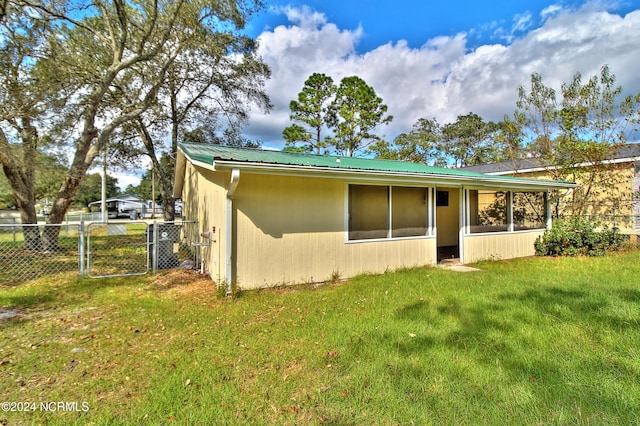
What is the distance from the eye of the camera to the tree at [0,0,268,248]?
7992mm

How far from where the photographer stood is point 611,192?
11.8 meters

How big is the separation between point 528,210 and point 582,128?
4245 millimetres

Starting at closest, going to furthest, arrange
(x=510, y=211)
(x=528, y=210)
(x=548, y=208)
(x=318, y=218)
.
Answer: (x=318, y=218), (x=510, y=211), (x=548, y=208), (x=528, y=210)

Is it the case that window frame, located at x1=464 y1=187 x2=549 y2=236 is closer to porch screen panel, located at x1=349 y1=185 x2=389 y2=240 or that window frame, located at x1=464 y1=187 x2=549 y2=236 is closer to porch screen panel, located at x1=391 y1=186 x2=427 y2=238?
porch screen panel, located at x1=391 y1=186 x2=427 y2=238

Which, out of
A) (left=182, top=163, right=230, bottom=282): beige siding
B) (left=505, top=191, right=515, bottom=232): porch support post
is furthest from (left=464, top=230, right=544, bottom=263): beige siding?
(left=182, top=163, right=230, bottom=282): beige siding

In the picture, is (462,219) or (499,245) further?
(499,245)

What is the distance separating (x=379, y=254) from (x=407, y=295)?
5.75ft

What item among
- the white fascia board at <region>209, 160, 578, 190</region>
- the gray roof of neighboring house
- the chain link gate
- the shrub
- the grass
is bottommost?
the grass

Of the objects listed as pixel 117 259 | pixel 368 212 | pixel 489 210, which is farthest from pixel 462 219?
pixel 117 259

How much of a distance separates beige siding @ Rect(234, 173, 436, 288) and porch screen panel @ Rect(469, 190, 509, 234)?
13.9ft

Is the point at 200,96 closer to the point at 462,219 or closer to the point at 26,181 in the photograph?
the point at 26,181

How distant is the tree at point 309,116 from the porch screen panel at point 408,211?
1547 centimetres

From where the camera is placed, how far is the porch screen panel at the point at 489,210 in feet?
29.0

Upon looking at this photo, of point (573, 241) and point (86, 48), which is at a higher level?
point (86, 48)
